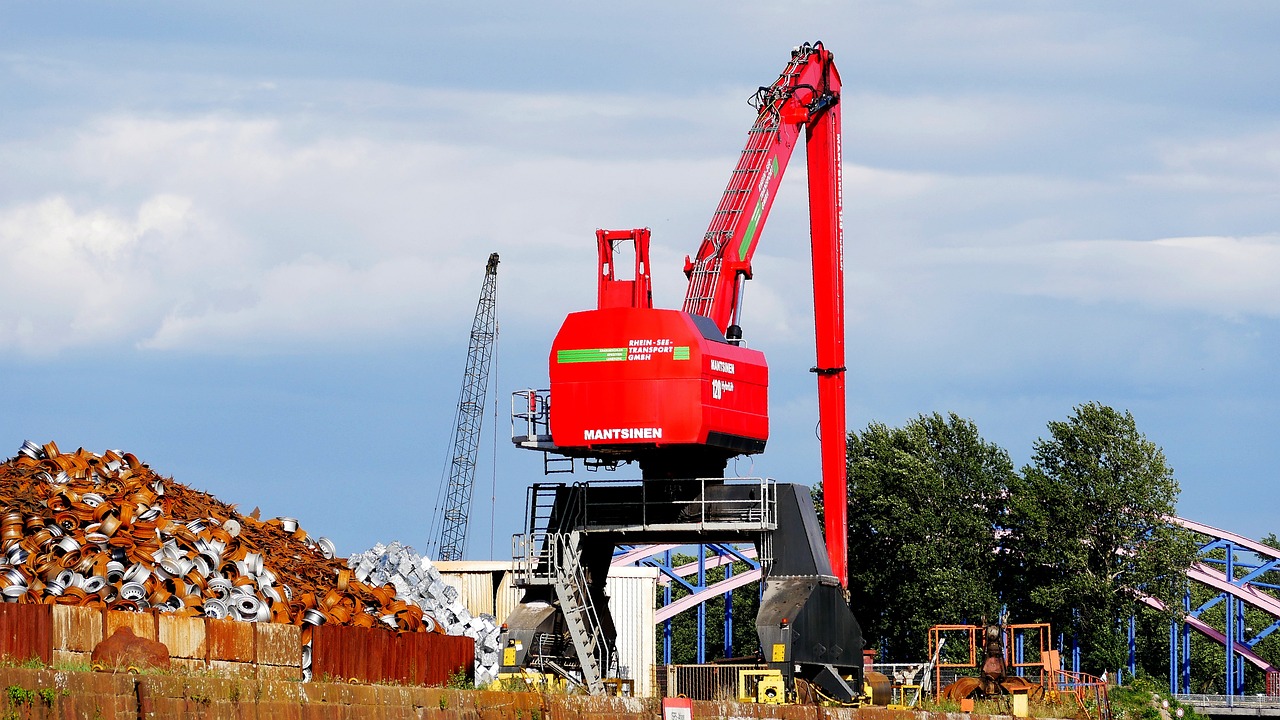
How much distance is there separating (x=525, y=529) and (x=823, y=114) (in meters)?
16.5

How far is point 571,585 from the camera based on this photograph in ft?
124

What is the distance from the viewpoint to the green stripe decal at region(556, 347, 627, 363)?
3753 centimetres

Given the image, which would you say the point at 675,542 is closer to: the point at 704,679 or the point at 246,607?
the point at 704,679

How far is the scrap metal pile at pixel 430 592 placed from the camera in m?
42.0

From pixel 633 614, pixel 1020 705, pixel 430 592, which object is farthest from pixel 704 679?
pixel 633 614

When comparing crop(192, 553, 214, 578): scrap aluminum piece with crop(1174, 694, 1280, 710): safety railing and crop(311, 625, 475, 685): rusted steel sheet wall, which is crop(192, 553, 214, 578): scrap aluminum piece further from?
crop(1174, 694, 1280, 710): safety railing

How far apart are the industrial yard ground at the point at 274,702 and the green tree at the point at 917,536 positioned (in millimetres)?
49194

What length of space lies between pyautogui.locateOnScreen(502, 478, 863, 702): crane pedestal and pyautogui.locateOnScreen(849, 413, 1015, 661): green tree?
120 feet

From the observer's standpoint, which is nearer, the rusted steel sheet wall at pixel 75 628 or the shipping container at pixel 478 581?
the rusted steel sheet wall at pixel 75 628

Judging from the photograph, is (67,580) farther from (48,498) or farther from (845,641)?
(845,641)

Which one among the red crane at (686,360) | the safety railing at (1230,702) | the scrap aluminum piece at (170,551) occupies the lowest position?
the safety railing at (1230,702)

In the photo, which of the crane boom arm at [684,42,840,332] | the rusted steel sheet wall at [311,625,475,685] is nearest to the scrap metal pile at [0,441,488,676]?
the rusted steel sheet wall at [311,625,475,685]

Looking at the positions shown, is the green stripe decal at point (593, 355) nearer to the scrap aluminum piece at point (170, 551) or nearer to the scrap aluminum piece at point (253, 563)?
the scrap aluminum piece at point (253, 563)

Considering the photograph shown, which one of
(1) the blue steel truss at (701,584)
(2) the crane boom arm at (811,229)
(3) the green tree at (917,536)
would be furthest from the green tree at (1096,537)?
(2) the crane boom arm at (811,229)
